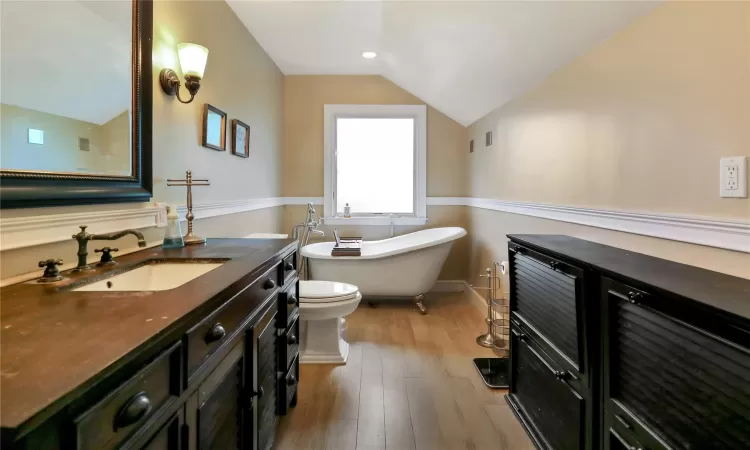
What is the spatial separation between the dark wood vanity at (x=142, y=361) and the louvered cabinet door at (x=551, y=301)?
108 cm

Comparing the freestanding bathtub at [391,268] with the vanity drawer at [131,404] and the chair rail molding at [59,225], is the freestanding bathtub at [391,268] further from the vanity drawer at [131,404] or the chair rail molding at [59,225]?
the vanity drawer at [131,404]

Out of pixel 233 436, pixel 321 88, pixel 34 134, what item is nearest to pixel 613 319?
pixel 233 436

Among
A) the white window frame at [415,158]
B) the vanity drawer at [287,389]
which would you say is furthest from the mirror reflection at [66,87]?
the white window frame at [415,158]

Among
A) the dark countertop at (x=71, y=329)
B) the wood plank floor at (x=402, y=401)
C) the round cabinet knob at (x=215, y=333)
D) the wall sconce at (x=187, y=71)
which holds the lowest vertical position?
the wood plank floor at (x=402, y=401)

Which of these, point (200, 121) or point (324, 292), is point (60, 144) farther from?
point (324, 292)

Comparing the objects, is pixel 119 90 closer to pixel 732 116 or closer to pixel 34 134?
pixel 34 134

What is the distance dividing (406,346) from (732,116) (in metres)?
2.21

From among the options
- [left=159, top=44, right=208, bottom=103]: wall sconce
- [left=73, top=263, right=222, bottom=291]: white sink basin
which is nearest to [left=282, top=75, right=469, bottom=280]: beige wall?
[left=159, top=44, right=208, bottom=103]: wall sconce

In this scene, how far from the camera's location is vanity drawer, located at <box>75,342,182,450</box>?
56cm

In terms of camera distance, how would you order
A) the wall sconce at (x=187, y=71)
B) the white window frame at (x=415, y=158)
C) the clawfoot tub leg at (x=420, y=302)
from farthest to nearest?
the white window frame at (x=415, y=158), the clawfoot tub leg at (x=420, y=302), the wall sconce at (x=187, y=71)

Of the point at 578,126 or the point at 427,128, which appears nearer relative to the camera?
the point at 578,126

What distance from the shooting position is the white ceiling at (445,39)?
1.93 metres

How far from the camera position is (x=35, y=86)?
1.15m

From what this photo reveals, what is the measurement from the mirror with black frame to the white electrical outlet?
6.54ft
